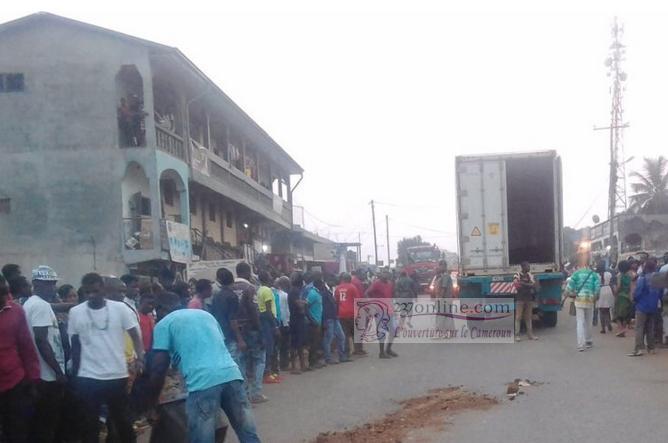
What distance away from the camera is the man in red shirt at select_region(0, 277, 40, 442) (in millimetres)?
5746

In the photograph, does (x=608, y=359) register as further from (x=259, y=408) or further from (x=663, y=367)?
(x=259, y=408)

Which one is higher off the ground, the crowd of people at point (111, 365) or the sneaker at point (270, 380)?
the crowd of people at point (111, 365)

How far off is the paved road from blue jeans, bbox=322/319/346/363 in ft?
1.33

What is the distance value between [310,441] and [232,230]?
2269 centimetres

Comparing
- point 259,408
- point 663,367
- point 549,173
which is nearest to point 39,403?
point 259,408

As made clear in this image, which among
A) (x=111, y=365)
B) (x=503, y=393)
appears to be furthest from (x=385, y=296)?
(x=111, y=365)

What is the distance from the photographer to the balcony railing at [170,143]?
19.7 m

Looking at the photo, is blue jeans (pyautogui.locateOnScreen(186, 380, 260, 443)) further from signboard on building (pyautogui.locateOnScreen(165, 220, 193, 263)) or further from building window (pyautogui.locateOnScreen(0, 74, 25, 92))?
building window (pyautogui.locateOnScreen(0, 74, 25, 92))

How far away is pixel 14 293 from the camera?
6961 millimetres

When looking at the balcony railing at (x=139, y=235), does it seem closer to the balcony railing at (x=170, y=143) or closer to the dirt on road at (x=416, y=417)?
the balcony railing at (x=170, y=143)

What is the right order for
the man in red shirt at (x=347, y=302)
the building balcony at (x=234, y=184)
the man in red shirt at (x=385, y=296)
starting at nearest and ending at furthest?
the man in red shirt at (x=385, y=296)
the man in red shirt at (x=347, y=302)
the building balcony at (x=234, y=184)

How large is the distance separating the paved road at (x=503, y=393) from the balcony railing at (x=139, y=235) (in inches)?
309

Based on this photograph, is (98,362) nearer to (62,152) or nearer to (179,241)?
(179,241)

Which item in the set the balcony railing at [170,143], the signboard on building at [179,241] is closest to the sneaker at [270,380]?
the signboard on building at [179,241]
